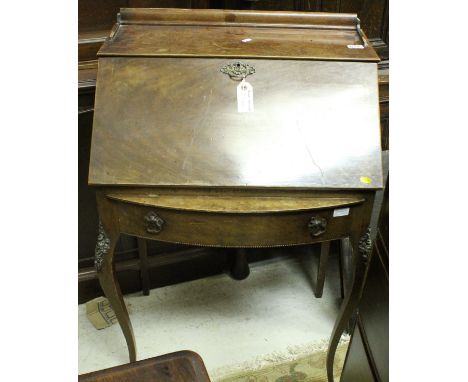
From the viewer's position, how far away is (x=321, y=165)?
4.41 feet

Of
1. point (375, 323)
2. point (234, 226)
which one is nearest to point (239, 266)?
point (234, 226)

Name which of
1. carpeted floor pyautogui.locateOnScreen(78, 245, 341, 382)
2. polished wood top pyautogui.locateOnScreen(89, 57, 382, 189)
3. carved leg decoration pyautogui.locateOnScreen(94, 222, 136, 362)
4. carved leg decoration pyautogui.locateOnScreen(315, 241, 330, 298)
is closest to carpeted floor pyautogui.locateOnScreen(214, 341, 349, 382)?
carpeted floor pyautogui.locateOnScreen(78, 245, 341, 382)

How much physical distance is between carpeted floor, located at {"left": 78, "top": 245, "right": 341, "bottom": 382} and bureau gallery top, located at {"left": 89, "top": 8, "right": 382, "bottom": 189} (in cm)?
89

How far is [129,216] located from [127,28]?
608 mm

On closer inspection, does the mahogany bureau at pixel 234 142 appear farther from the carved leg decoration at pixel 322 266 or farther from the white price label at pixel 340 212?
the carved leg decoration at pixel 322 266

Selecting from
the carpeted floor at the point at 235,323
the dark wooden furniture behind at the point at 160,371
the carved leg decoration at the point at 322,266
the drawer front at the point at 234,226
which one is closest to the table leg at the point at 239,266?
the carpeted floor at the point at 235,323

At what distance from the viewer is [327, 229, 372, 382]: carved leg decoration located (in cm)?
141

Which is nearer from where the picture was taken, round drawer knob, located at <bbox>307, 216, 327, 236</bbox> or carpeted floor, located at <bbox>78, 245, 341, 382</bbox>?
round drawer knob, located at <bbox>307, 216, 327, 236</bbox>

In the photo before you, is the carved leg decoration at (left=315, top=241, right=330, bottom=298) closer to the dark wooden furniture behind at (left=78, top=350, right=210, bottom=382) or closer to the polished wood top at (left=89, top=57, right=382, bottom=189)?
the polished wood top at (left=89, top=57, right=382, bottom=189)

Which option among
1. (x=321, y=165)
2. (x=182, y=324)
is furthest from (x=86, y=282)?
(x=321, y=165)

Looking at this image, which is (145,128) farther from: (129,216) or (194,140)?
(129,216)

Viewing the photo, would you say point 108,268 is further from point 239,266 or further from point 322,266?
point 322,266

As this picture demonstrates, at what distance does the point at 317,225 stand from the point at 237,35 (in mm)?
656

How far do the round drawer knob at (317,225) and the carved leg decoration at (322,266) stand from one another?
0.76 m
